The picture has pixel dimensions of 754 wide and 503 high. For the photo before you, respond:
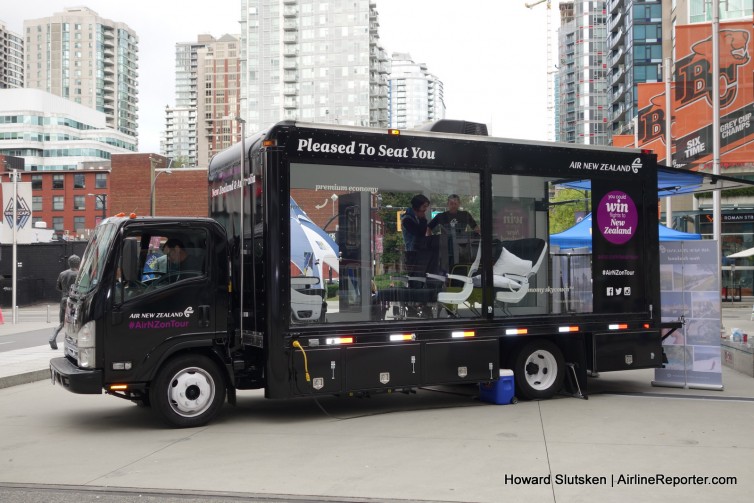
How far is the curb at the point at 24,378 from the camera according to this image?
13211 millimetres

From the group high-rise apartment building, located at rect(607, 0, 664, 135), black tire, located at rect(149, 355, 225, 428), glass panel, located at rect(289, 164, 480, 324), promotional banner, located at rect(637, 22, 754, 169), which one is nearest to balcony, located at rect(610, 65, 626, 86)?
high-rise apartment building, located at rect(607, 0, 664, 135)

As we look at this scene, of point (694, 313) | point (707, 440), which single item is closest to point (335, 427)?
point (707, 440)

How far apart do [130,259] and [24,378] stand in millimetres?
6144

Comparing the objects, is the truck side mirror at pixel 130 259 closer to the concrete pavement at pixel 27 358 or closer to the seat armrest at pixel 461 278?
the seat armrest at pixel 461 278

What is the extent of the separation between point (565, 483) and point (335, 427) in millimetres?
3309

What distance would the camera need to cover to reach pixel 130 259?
8.91 metres

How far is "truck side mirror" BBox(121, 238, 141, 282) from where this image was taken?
8875 millimetres

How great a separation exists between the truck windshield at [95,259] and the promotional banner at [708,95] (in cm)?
2038

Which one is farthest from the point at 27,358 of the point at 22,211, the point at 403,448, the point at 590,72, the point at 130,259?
the point at 590,72

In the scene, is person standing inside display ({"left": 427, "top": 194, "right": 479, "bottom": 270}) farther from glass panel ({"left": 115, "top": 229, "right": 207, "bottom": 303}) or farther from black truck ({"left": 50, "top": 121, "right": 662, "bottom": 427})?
glass panel ({"left": 115, "top": 229, "right": 207, "bottom": 303})

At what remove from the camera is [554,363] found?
11492 millimetres

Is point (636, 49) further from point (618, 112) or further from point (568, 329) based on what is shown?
point (568, 329)

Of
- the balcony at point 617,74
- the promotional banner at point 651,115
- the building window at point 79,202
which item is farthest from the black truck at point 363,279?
the building window at point 79,202

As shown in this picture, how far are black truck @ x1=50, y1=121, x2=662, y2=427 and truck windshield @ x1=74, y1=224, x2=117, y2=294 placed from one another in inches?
1.3
